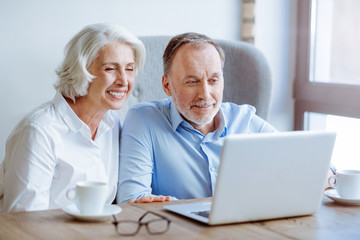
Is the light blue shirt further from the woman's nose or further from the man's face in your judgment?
the woman's nose

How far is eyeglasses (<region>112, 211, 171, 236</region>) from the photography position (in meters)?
1.27

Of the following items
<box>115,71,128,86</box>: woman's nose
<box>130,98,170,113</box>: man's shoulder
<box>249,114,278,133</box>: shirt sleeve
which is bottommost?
<box>249,114,278,133</box>: shirt sleeve

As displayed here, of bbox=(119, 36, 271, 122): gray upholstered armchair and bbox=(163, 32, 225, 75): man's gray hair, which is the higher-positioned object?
bbox=(163, 32, 225, 75): man's gray hair

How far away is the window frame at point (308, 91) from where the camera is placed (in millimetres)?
3084

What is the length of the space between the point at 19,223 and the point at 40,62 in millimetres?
1279

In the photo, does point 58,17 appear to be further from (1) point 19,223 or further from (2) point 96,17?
(1) point 19,223

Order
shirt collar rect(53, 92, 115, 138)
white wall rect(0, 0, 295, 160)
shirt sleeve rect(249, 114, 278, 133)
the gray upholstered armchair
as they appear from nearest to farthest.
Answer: shirt collar rect(53, 92, 115, 138) < shirt sleeve rect(249, 114, 278, 133) < white wall rect(0, 0, 295, 160) < the gray upholstered armchair

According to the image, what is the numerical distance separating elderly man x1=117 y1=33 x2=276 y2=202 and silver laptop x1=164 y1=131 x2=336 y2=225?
22.5 inches

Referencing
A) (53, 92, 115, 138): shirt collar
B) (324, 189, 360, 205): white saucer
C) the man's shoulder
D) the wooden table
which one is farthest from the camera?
the man's shoulder

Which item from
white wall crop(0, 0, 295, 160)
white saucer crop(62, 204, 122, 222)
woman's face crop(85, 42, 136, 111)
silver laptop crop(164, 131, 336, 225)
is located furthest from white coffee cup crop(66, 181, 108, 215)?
white wall crop(0, 0, 295, 160)

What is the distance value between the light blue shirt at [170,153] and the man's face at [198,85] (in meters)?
0.05

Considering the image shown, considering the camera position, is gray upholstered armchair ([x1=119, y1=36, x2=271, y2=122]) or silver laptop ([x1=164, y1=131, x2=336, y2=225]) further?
gray upholstered armchair ([x1=119, y1=36, x2=271, y2=122])

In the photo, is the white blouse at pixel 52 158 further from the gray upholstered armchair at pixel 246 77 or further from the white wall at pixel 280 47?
the white wall at pixel 280 47

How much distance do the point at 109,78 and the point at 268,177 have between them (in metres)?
0.81
